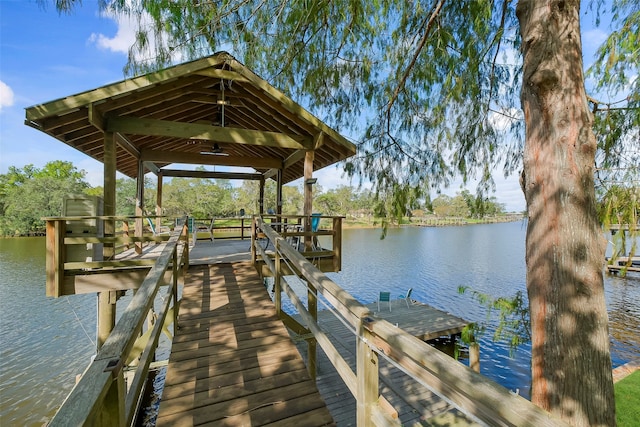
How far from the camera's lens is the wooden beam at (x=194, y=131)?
16.9 feet

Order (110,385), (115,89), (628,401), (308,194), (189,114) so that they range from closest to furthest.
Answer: (110,385), (115,89), (628,401), (308,194), (189,114)

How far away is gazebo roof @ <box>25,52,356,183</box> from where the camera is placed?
469cm

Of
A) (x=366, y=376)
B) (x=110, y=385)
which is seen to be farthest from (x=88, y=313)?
(x=366, y=376)

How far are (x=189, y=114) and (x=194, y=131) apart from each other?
1.99 metres

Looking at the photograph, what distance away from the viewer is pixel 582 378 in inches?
80.0

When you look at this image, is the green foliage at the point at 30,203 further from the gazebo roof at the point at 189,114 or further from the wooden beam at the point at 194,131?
the wooden beam at the point at 194,131

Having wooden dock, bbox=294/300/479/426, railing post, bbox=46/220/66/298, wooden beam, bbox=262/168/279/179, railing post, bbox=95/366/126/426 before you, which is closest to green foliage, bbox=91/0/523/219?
railing post, bbox=46/220/66/298

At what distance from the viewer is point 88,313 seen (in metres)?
12.8

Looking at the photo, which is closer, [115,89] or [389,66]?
[115,89]

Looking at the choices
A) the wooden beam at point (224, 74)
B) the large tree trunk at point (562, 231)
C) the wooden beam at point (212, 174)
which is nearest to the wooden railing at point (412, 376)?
the large tree trunk at point (562, 231)

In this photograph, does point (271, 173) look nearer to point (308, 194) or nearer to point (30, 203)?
point (308, 194)

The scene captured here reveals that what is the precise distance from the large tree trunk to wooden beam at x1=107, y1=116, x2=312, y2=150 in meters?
4.37

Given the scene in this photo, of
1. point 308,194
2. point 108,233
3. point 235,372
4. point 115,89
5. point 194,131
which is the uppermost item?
point 115,89

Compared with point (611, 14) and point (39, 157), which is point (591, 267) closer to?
point (611, 14)
